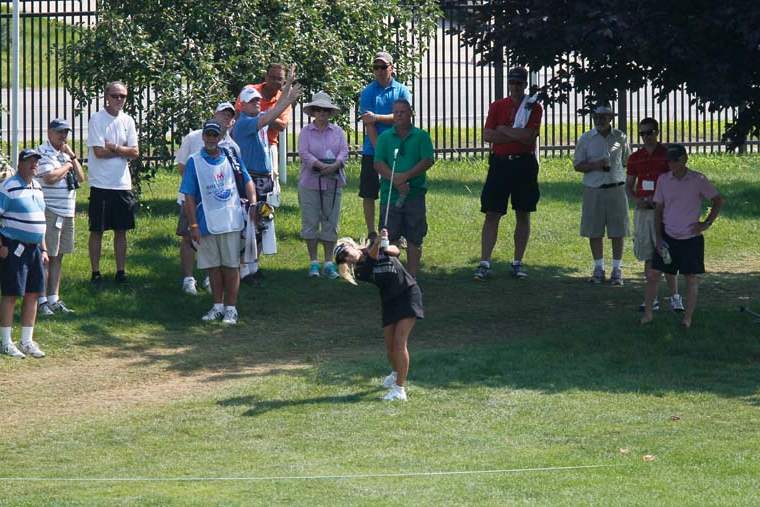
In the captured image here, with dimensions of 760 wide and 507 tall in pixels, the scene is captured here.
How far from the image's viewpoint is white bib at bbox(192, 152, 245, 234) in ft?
43.1

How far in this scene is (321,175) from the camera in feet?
48.4

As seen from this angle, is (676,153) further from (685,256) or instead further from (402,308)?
(402,308)

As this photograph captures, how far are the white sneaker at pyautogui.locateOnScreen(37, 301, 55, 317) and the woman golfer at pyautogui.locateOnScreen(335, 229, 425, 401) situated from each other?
3.60 m

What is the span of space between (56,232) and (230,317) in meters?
1.73

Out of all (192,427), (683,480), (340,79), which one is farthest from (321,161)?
(683,480)

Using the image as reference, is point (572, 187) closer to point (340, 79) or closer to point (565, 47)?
point (340, 79)

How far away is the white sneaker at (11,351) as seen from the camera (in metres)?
12.1

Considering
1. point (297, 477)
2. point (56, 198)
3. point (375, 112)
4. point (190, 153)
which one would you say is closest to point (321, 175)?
point (375, 112)

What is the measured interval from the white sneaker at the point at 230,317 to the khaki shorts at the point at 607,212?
373cm

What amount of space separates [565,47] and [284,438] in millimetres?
4846

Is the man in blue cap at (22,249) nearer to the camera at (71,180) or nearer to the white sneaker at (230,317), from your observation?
the camera at (71,180)

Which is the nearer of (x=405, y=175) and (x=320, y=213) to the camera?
(x=405, y=175)

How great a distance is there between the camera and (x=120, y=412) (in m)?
10.8

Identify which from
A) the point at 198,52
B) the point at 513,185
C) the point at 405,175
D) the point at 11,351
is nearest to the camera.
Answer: the point at 11,351
